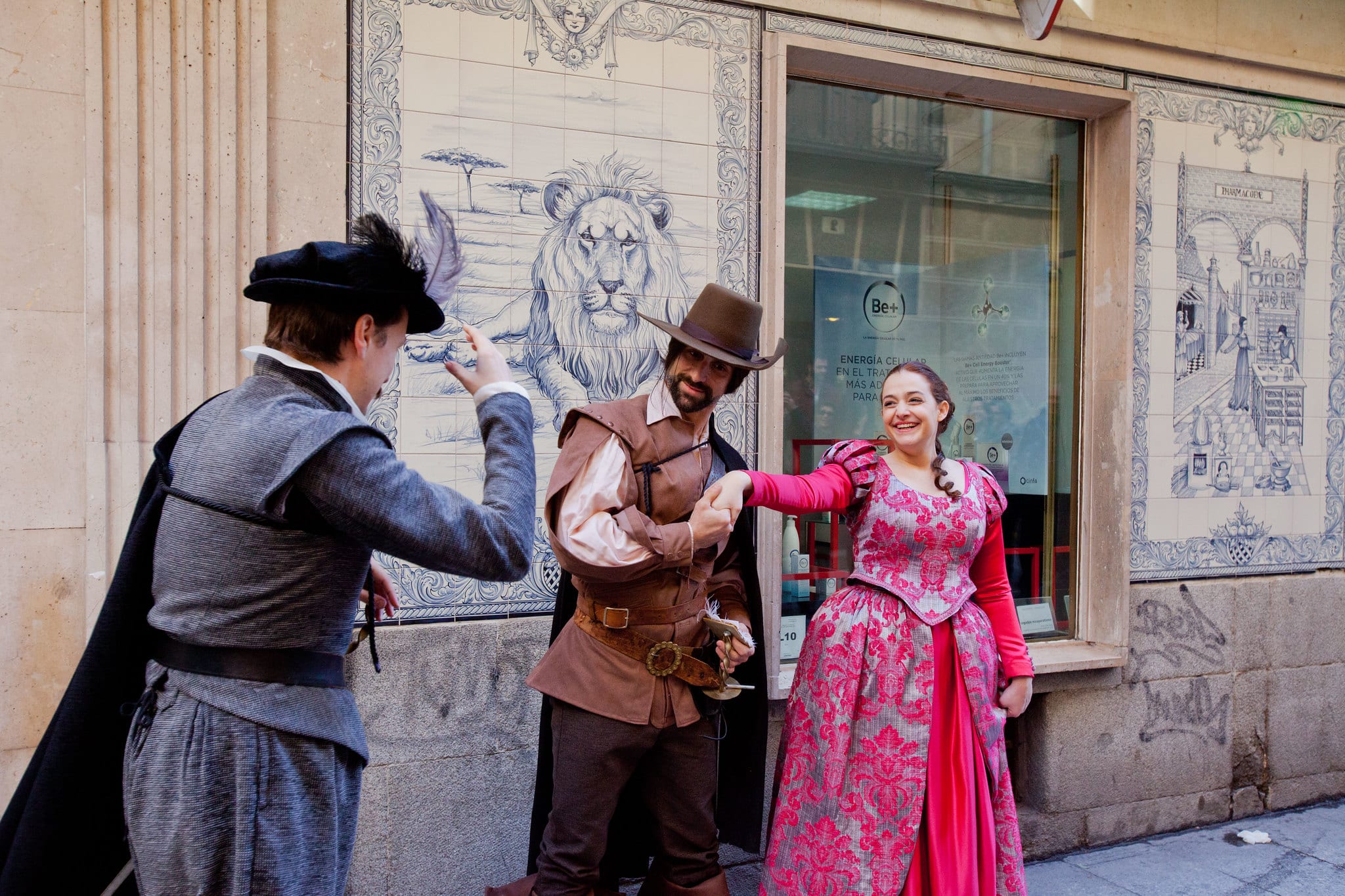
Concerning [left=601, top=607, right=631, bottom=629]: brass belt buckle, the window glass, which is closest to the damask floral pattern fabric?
[left=601, top=607, right=631, bottom=629]: brass belt buckle

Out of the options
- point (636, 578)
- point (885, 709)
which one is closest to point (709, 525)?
point (636, 578)

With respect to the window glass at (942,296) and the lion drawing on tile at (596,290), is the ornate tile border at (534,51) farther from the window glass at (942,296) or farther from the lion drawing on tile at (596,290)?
the window glass at (942,296)

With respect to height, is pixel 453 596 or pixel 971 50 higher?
pixel 971 50

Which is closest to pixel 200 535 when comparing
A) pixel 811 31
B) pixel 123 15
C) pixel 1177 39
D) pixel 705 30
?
pixel 123 15

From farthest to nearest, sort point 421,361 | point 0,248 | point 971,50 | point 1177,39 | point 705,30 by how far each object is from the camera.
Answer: point 1177,39
point 971,50
point 705,30
point 421,361
point 0,248

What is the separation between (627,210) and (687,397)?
1181 millimetres

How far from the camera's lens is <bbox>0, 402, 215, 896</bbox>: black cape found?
5.49 feet

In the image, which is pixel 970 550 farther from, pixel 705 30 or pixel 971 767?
pixel 705 30

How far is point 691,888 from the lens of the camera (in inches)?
113

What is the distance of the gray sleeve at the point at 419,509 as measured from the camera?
61.7 inches

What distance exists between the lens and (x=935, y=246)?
15.6 feet

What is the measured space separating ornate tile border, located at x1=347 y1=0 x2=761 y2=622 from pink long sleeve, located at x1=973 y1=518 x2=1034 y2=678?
987 millimetres

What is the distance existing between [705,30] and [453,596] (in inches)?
92.0

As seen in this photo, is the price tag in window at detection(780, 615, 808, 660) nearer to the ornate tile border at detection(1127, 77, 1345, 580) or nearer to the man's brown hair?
the ornate tile border at detection(1127, 77, 1345, 580)
